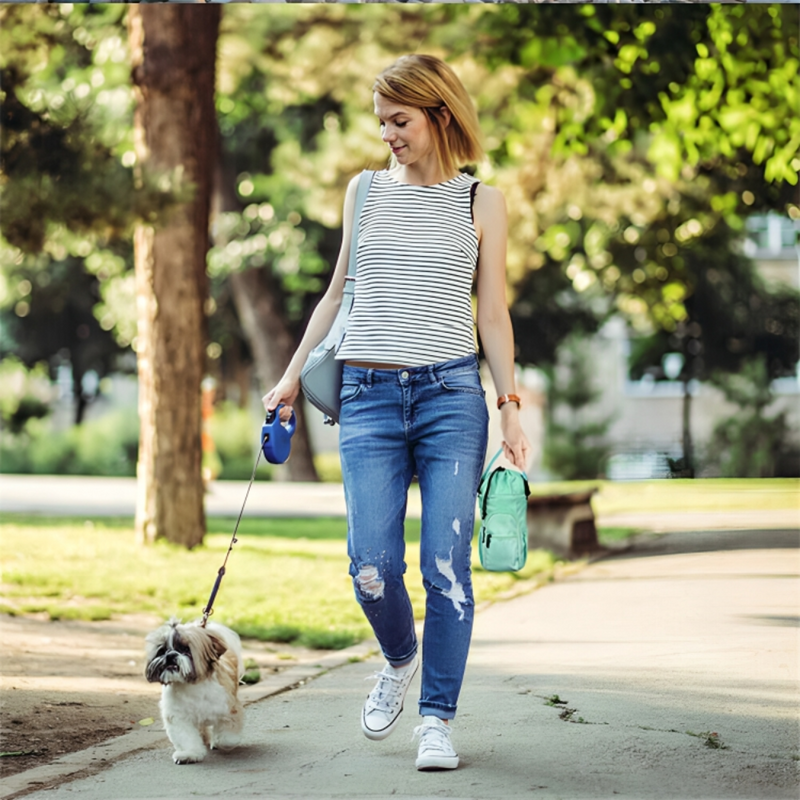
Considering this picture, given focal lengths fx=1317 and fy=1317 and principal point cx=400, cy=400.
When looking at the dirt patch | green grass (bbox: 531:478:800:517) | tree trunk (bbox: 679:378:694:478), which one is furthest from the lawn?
tree trunk (bbox: 679:378:694:478)

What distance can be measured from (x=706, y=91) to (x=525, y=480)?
810 centimetres

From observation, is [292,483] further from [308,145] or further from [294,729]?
[294,729]

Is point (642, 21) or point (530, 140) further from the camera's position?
point (530, 140)

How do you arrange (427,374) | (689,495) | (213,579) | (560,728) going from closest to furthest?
1. (427,374)
2. (560,728)
3. (213,579)
4. (689,495)

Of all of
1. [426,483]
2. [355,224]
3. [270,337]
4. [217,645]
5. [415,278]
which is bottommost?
[217,645]

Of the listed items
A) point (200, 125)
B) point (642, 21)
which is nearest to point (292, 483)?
point (200, 125)

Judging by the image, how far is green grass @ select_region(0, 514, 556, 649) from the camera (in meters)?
7.55

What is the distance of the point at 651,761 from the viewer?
393 cm

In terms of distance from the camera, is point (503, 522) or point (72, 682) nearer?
point (503, 522)

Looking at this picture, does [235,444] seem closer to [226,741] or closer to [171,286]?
[171,286]

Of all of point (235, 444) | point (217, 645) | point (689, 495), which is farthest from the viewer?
point (235, 444)

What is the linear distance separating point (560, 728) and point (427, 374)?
1375 mm

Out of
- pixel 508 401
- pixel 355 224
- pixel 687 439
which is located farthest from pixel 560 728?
pixel 687 439

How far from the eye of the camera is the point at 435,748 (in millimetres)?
3777
